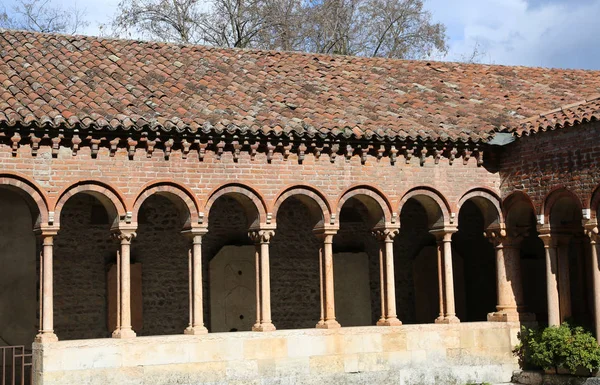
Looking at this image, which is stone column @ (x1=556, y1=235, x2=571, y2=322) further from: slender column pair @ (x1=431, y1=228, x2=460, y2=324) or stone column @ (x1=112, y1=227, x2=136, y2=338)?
stone column @ (x1=112, y1=227, x2=136, y2=338)

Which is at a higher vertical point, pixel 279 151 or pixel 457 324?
pixel 279 151

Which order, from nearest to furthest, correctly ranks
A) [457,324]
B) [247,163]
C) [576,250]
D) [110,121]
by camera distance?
[110,121] < [247,163] < [457,324] < [576,250]

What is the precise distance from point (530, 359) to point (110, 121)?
8.85 m

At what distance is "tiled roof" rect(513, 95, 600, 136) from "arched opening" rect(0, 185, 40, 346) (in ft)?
30.9

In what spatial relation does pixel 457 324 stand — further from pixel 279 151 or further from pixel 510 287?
pixel 279 151

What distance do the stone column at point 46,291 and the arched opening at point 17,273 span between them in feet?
8.34

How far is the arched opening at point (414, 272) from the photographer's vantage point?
22.2 m

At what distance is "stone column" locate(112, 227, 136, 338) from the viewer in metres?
16.6

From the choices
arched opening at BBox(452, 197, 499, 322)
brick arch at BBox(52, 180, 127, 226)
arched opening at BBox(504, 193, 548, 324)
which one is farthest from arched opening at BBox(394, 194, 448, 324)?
brick arch at BBox(52, 180, 127, 226)

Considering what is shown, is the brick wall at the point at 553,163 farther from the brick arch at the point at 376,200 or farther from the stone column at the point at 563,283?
the brick arch at the point at 376,200

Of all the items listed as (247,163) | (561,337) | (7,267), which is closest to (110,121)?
(247,163)

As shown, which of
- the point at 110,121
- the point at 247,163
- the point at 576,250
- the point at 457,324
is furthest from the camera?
the point at 576,250

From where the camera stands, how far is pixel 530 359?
61.8 feet

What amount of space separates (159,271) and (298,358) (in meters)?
3.87
